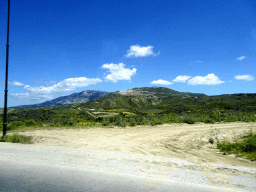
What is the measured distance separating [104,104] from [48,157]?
126 m

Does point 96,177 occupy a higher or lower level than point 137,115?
lower

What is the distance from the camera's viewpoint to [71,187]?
3.67 m

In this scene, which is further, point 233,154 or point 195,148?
point 195,148

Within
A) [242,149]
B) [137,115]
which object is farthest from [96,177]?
[137,115]

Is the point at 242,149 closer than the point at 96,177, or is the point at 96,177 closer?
the point at 96,177

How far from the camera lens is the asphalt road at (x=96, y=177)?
144 inches

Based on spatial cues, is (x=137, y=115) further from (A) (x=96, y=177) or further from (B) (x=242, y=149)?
(A) (x=96, y=177)

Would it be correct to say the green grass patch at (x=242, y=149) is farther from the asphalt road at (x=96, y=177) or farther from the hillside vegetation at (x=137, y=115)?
the hillside vegetation at (x=137, y=115)

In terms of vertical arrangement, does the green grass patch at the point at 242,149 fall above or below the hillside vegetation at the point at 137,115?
below

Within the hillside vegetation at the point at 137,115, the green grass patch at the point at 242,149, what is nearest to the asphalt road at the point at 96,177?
the green grass patch at the point at 242,149

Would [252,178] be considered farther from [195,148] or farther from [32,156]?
[32,156]

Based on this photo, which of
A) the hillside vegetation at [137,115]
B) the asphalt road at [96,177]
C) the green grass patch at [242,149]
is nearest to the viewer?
the asphalt road at [96,177]

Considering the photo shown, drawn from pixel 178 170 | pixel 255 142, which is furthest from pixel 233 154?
pixel 178 170

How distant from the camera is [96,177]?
4.17m
